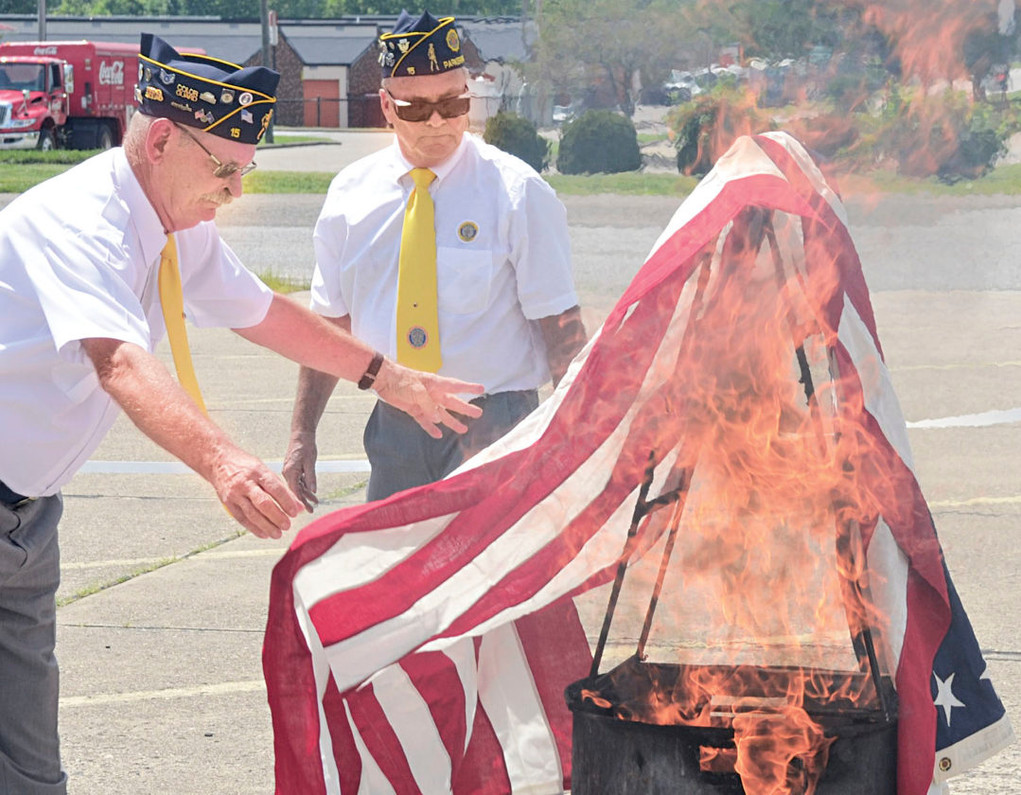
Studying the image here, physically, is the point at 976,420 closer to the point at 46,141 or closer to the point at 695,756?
the point at 695,756

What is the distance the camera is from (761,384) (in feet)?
10.4

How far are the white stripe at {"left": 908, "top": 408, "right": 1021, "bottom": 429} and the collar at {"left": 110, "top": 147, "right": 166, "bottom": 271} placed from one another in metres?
6.54

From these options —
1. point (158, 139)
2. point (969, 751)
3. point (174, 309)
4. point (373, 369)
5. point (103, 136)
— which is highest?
point (158, 139)

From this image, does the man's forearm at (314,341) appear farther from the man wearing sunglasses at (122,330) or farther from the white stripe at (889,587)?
the white stripe at (889,587)

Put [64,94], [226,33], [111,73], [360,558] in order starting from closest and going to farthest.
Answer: [360,558] → [64,94] → [111,73] → [226,33]

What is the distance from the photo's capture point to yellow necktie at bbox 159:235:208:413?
3.60 metres

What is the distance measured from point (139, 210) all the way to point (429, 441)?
133 cm

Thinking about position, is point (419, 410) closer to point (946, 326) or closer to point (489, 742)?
point (489, 742)

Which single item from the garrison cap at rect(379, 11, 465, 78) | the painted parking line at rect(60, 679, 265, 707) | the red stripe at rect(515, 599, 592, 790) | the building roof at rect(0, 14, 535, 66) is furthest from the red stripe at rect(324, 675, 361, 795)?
the building roof at rect(0, 14, 535, 66)

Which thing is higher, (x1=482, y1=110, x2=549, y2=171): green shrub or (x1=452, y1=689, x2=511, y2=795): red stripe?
(x1=482, y1=110, x2=549, y2=171): green shrub

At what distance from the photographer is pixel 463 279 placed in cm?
455

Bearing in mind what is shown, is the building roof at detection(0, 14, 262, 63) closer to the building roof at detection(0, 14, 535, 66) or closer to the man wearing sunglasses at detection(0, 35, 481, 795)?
the building roof at detection(0, 14, 535, 66)

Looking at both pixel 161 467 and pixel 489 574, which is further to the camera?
pixel 161 467

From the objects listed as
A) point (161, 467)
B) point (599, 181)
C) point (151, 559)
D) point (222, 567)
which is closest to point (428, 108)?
point (222, 567)
